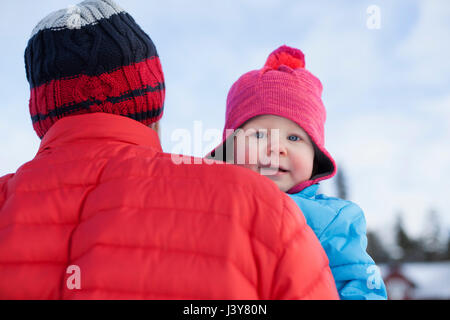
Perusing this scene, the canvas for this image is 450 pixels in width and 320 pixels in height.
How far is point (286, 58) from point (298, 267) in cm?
234

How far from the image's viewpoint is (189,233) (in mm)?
1209

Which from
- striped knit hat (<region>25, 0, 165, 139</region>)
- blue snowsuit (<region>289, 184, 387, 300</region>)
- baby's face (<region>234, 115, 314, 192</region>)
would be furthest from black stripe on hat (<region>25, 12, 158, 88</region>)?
blue snowsuit (<region>289, 184, 387, 300</region>)

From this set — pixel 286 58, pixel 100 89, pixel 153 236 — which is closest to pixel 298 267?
pixel 153 236

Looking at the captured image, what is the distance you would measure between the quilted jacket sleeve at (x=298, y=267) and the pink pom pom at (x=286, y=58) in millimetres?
2150

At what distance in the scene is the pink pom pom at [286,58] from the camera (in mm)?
3273

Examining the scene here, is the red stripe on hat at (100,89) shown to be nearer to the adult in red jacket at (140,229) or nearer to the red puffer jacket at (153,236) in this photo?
the adult in red jacket at (140,229)

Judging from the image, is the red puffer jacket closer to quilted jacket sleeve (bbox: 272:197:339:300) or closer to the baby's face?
quilted jacket sleeve (bbox: 272:197:339:300)

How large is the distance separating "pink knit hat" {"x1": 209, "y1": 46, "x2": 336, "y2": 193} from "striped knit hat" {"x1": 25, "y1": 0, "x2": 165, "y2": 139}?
127 cm

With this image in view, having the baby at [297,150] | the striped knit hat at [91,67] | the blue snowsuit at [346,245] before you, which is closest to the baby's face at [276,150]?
the baby at [297,150]

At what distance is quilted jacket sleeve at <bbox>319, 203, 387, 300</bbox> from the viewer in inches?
87.1
